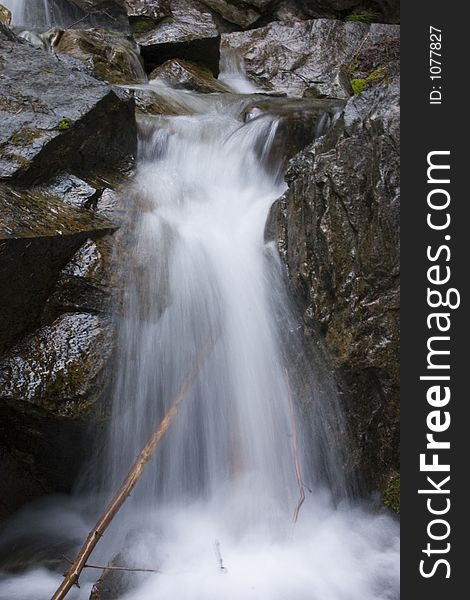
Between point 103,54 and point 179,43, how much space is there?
1643 millimetres

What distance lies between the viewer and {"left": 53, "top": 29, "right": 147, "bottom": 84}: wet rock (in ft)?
23.3

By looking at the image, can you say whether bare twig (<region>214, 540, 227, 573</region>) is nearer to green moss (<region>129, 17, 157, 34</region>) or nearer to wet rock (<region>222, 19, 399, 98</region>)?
wet rock (<region>222, 19, 399, 98</region>)

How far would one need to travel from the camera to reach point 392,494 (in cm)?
296

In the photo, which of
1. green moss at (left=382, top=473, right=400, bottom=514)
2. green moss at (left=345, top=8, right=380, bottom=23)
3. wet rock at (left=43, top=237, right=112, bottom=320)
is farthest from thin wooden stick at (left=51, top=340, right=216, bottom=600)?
green moss at (left=345, top=8, right=380, bottom=23)

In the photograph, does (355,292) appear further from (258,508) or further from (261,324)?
(258,508)

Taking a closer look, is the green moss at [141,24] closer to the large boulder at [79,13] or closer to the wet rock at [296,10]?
the large boulder at [79,13]

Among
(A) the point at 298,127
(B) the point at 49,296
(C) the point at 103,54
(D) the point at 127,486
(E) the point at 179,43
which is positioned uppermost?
(E) the point at 179,43

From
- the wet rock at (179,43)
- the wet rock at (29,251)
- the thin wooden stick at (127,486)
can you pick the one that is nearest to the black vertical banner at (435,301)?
the thin wooden stick at (127,486)

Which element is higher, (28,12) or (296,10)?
(296,10)

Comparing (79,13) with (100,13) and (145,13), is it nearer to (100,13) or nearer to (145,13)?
(100,13)

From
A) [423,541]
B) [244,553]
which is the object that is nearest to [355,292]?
[423,541]

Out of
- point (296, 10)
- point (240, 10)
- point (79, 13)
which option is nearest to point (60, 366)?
point (79, 13)

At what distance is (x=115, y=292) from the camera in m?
3.27

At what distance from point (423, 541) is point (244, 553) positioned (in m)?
1.03
